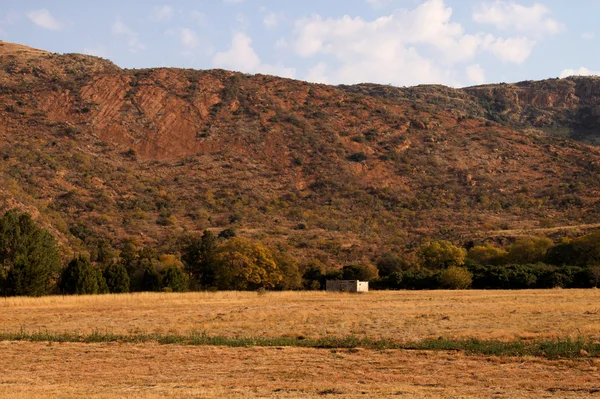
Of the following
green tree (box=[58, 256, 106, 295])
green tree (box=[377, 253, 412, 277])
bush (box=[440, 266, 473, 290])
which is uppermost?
green tree (box=[377, 253, 412, 277])

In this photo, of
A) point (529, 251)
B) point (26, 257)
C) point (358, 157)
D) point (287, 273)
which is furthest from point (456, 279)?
point (358, 157)

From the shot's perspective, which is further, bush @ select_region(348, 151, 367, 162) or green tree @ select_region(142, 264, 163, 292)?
bush @ select_region(348, 151, 367, 162)

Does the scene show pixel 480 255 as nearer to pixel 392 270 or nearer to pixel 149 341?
pixel 392 270

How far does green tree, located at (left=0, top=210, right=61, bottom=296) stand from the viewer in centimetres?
5022

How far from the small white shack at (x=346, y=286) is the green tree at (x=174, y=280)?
1200cm

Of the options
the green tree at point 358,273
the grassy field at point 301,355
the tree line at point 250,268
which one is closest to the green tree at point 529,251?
the tree line at point 250,268

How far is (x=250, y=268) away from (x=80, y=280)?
14.5 metres

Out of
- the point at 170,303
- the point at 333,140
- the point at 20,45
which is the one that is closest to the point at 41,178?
the point at 333,140

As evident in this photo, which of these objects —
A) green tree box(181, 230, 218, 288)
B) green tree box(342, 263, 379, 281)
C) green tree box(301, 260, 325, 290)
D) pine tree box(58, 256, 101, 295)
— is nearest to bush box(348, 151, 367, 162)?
green tree box(301, 260, 325, 290)

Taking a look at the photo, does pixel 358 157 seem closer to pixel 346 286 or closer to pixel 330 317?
pixel 346 286

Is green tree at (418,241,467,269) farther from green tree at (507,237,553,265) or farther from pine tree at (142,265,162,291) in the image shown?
pine tree at (142,265,162,291)

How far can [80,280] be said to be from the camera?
5275 cm

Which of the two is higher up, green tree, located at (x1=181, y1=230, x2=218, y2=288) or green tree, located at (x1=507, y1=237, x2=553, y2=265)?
green tree, located at (x1=507, y1=237, x2=553, y2=265)

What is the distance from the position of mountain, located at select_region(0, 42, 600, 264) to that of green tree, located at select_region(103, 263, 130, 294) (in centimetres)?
1583
